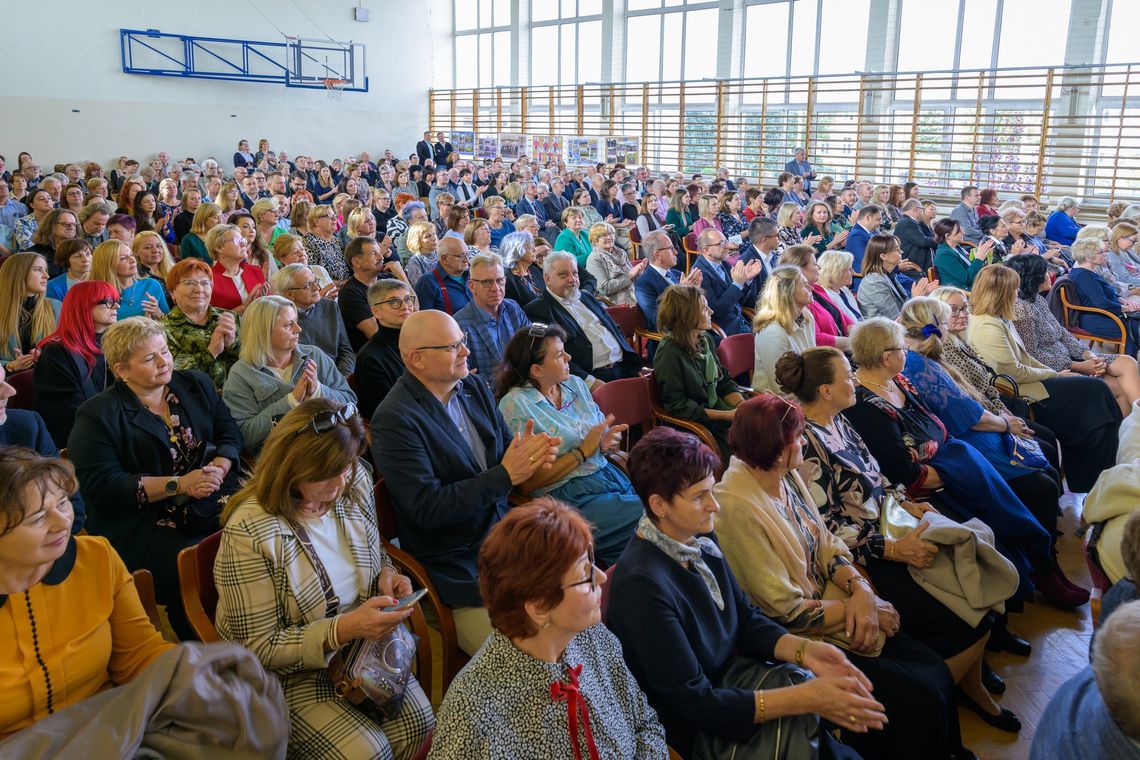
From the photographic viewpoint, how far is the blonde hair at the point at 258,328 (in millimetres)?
3406

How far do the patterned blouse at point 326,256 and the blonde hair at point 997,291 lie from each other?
4.47 m

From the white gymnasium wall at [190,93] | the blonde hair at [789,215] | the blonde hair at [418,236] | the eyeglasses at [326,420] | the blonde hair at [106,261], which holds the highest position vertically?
the white gymnasium wall at [190,93]

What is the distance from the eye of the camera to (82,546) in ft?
6.20

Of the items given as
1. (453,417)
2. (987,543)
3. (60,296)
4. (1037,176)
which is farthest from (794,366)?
(1037,176)

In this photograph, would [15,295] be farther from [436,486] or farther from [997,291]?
[997,291]

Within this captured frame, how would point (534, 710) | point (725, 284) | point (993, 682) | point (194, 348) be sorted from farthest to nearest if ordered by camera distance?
1. point (725, 284)
2. point (194, 348)
3. point (993, 682)
4. point (534, 710)

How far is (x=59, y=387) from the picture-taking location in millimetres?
3496

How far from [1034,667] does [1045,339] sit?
118 inches

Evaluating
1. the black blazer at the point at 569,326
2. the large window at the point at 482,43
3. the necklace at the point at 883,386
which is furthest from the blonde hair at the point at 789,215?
the large window at the point at 482,43

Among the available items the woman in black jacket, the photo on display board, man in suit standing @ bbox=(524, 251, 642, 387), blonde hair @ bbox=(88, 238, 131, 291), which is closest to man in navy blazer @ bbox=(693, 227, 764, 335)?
man in suit standing @ bbox=(524, 251, 642, 387)

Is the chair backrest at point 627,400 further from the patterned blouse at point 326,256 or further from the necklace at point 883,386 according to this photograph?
the patterned blouse at point 326,256

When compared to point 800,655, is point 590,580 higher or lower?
higher

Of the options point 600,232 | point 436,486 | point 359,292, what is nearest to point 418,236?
point 600,232

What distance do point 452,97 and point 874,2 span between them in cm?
1189
